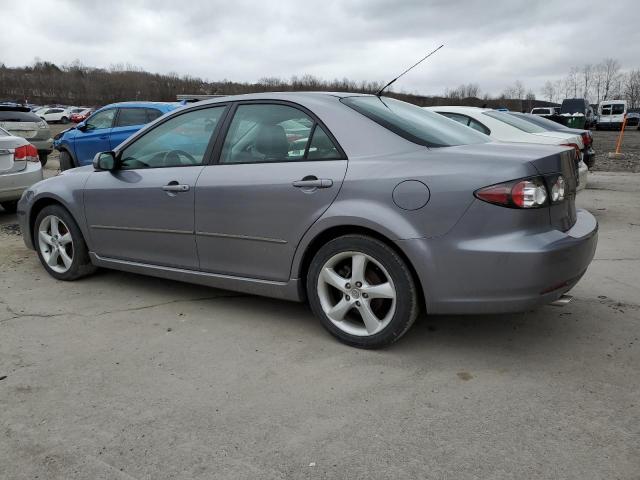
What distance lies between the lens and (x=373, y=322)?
325 centimetres

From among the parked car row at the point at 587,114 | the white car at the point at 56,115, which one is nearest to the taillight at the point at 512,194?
the parked car row at the point at 587,114

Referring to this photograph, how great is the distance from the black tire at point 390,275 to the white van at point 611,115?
131 feet

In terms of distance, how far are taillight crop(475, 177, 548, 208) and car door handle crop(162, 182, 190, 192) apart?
78.0 inches

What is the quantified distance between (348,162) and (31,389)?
2096mm

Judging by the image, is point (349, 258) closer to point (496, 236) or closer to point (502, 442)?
point (496, 236)

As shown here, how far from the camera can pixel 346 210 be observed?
3.18m

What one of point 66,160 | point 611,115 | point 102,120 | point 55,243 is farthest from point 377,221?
point 611,115

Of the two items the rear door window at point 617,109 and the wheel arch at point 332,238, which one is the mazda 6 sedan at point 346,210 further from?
the rear door window at point 617,109

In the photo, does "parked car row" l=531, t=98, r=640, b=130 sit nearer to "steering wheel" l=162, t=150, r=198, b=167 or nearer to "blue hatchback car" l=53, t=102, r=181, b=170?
"blue hatchback car" l=53, t=102, r=181, b=170

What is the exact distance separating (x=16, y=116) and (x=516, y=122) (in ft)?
36.1

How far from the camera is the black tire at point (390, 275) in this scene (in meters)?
3.09

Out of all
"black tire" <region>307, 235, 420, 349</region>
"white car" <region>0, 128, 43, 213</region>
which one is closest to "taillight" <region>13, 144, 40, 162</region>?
"white car" <region>0, 128, 43, 213</region>

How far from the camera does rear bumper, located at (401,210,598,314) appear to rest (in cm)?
284

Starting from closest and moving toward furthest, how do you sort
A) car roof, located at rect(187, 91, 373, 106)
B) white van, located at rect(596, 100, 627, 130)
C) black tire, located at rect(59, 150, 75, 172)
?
1. car roof, located at rect(187, 91, 373, 106)
2. black tire, located at rect(59, 150, 75, 172)
3. white van, located at rect(596, 100, 627, 130)
